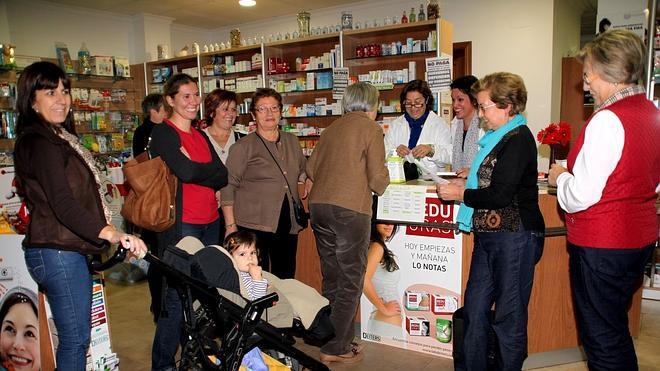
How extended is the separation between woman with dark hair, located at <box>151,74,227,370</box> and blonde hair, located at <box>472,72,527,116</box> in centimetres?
144

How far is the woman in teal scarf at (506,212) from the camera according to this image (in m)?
2.05

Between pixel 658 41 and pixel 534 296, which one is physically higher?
pixel 658 41

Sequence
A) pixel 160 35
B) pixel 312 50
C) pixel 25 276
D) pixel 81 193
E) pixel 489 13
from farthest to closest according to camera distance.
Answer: pixel 160 35 → pixel 312 50 → pixel 489 13 → pixel 25 276 → pixel 81 193

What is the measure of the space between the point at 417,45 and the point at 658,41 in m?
2.57

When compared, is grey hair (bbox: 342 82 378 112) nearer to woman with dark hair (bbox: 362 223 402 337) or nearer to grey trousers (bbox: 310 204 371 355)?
grey trousers (bbox: 310 204 371 355)

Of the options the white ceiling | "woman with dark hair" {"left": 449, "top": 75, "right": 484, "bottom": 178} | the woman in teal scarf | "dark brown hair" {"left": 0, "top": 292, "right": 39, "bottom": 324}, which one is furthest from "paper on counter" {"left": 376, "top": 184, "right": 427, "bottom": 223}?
the white ceiling

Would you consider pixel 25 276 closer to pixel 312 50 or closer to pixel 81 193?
pixel 81 193

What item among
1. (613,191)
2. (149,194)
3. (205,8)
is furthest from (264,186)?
(205,8)

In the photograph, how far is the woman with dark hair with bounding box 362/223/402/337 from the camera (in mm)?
Answer: 2951

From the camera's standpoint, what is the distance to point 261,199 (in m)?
2.81

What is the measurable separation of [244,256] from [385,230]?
111cm

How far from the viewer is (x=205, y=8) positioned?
7.28m

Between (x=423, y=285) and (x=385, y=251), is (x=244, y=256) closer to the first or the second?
(x=385, y=251)

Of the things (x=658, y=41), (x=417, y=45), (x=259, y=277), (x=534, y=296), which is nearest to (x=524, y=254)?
(x=534, y=296)
